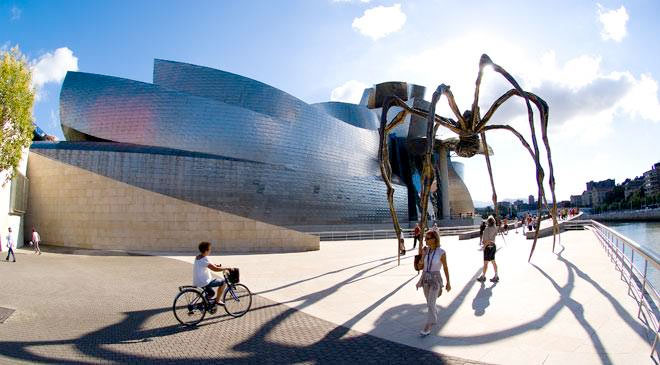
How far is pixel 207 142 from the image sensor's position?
26547mm

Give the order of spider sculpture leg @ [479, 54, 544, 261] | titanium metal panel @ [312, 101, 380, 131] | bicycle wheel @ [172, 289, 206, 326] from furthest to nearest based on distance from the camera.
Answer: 1. titanium metal panel @ [312, 101, 380, 131]
2. spider sculpture leg @ [479, 54, 544, 261]
3. bicycle wheel @ [172, 289, 206, 326]

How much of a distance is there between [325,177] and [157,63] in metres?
15.2

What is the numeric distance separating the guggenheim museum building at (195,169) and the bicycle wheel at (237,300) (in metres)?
10.6

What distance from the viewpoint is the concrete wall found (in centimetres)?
1730

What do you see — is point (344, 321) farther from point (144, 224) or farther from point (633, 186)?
point (633, 186)

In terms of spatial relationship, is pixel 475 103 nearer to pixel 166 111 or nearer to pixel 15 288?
pixel 15 288

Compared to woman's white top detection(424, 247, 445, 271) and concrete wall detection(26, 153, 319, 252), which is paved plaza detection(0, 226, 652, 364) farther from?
concrete wall detection(26, 153, 319, 252)

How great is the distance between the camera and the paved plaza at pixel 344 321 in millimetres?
4473

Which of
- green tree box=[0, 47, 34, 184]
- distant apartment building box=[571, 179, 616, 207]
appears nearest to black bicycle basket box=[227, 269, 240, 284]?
green tree box=[0, 47, 34, 184]

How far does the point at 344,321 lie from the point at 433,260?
1643 millimetres

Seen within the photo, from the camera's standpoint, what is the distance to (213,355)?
15.0 feet

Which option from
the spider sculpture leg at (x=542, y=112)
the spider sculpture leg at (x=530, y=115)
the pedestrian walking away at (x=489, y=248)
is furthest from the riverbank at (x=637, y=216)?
the pedestrian walking away at (x=489, y=248)

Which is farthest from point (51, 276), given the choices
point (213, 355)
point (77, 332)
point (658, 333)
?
point (658, 333)

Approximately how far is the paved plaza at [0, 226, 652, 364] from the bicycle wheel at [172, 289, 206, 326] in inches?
6.6
